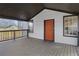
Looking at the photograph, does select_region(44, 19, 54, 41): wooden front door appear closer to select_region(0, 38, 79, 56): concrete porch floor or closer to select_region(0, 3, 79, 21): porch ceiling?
select_region(0, 3, 79, 21): porch ceiling

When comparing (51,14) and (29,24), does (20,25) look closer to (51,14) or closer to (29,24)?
(29,24)

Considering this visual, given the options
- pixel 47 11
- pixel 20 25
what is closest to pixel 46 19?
pixel 47 11

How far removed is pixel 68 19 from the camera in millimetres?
8453

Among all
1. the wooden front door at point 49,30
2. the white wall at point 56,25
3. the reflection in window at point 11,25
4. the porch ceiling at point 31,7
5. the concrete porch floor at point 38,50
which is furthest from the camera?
the reflection in window at point 11,25

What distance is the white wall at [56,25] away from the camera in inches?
336

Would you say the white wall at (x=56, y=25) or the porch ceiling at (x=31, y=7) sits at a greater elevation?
the porch ceiling at (x=31, y=7)

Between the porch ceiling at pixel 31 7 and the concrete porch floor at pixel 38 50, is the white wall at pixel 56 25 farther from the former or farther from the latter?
the porch ceiling at pixel 31 7

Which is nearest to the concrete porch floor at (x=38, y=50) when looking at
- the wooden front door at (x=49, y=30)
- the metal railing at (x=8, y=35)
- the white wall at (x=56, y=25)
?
the white wall at (x=56, y=25)

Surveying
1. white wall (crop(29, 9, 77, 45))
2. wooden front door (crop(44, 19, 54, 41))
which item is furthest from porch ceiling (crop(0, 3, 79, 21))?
wooden front door (crop(44, 19, 54, 41))

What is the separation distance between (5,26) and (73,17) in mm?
7669

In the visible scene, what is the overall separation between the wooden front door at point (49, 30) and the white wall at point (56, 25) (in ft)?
1.19

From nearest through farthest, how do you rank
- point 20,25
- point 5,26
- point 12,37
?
point 12,37 < point 5,26 < point 20,25

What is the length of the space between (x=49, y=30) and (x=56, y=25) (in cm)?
108

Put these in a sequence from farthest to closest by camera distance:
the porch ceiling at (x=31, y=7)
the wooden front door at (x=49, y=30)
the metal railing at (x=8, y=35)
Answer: the metal railing at (x=8, y=35) < the wooden front door at (x=49, y=30) < the porch ceiling at (x=31, y=7)
